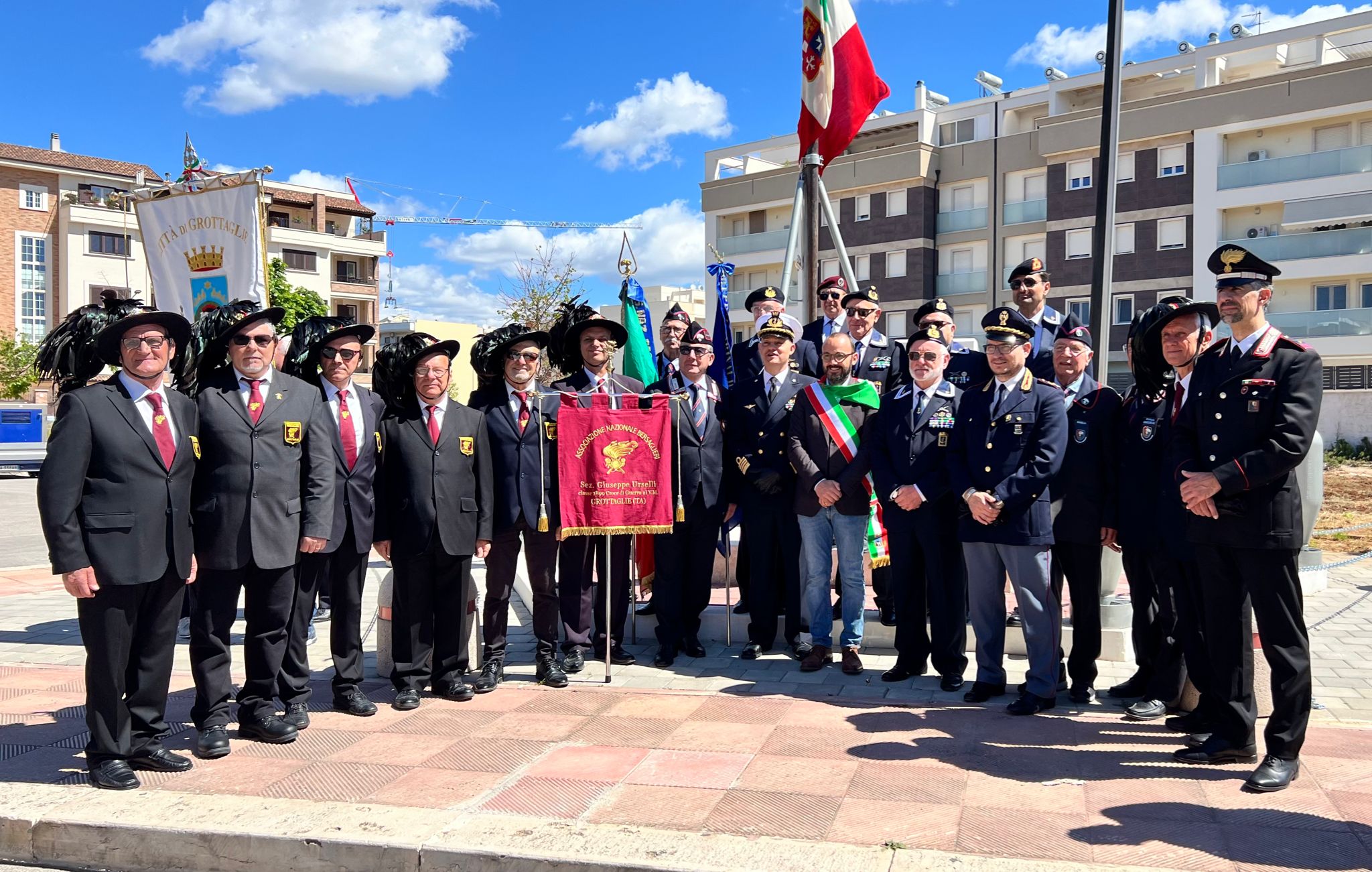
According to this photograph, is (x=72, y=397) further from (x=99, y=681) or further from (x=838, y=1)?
(x=838, y=1)

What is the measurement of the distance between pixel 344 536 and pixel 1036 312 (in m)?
4.88

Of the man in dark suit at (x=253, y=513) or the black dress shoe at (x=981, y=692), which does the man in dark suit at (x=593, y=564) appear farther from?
the black dress shoe at (x=981, y=692)

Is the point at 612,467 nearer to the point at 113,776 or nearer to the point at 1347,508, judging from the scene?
the point at 113,776

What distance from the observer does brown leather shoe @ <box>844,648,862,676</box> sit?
7156 millimetres

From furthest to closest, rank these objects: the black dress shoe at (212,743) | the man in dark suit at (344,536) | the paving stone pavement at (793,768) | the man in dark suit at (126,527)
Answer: the man in dark suit at (344,536) < the black dress shoe at (212,743) < the man in dark suit at (126,527) < the paving stone pavement at (793,768)

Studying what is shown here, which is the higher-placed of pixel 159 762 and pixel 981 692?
pixel 981 692

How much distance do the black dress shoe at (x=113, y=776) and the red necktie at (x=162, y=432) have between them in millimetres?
1441

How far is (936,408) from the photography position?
269 inches

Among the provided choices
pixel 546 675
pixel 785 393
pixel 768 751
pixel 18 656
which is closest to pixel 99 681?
pixel 546 675

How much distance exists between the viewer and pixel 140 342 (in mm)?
5363

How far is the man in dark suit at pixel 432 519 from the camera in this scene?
6.57 m

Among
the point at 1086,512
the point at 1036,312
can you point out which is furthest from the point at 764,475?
the point at 1036,312

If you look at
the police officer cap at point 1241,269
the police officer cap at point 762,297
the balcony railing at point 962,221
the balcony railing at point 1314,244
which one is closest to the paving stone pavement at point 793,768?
the police officer cap at point 1241,269

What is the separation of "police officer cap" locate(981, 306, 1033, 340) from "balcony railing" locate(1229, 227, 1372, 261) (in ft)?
104
